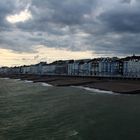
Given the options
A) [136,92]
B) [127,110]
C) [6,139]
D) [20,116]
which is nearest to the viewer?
[6,139]

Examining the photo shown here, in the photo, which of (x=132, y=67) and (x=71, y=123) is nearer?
(x=71, y=123)

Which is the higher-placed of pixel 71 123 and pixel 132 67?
pixel 132 67

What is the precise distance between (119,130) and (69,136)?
4410 mm

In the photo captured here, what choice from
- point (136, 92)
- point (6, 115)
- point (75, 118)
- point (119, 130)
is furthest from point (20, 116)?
point (136, 92)

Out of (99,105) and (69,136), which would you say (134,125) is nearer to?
(69,136)

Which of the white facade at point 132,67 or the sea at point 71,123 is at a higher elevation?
the white facade at point 132,67

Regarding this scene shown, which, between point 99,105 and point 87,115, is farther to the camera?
point 99,105

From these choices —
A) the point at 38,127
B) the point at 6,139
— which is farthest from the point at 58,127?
the point at 6,139

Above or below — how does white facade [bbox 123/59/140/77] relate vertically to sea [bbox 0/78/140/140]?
above

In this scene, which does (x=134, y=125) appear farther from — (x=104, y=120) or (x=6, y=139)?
(x=6, y=139)

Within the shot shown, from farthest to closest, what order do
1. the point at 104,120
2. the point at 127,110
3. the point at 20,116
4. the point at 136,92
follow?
1. the point at 136,92
2. the point at 127,110
3. the point at 20,116
4. the point at 104,120

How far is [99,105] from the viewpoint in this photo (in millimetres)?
44125

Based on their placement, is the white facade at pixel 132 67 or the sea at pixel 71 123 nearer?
the sea at pixel 71 123

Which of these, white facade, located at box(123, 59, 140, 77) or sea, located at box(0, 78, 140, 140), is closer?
sea, located at box(0, 78, 140, 140)
